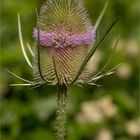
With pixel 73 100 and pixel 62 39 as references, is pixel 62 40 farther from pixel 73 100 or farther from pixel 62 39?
pixel 73 100

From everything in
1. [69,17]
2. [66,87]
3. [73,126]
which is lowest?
[73,126]

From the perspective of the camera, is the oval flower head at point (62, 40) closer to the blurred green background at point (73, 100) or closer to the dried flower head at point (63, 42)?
the dried flower head at point (63, 42)

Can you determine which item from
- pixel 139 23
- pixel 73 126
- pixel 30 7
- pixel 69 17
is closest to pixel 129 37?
pixel 139 23

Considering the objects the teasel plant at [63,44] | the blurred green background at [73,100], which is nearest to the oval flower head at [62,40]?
the teasel plant at [63,44]

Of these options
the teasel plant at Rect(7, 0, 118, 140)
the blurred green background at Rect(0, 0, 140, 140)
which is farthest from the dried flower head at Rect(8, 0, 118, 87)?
the blurred green background at Rect(0, 0, 140, 140)

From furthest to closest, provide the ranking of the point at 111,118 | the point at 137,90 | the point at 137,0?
the point at 137,0
the point at 137,90
the point at 111,118

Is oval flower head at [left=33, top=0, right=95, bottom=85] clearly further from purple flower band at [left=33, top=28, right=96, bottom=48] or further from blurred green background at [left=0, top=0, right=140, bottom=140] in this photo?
blurred green background at [left=0, top=0, right=140, bottom=140]

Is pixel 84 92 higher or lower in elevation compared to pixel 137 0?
lower

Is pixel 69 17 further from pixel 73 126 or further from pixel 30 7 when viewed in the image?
pixel 30 7
